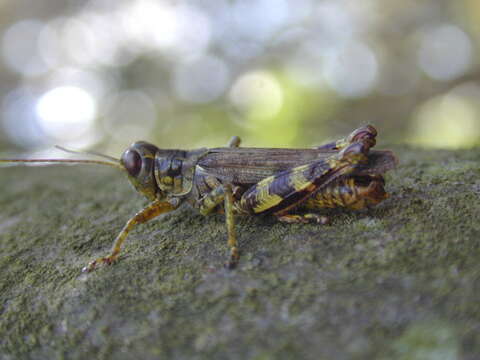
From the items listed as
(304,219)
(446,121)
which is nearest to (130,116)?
(446,121)

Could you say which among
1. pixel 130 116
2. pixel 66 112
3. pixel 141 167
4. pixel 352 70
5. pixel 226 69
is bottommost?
pixel 141 167

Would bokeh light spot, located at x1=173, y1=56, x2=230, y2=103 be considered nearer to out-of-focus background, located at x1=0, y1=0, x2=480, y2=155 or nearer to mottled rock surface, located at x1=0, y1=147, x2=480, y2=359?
out-of-focus background, located at x1=0, y1=0, x2=480, y2=155

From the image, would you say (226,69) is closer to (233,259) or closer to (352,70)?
(352,70)

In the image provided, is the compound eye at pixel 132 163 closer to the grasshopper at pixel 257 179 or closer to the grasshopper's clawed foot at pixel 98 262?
the grasshopper at pixel 257 179

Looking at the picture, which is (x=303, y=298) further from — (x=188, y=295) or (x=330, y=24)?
(x=330, y=24)

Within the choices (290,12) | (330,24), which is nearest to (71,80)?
(290,12)

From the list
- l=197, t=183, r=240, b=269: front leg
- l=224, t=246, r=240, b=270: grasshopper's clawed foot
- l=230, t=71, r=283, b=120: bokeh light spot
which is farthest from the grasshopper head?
l=230, t=71, r=283, b=120: bokeh light spot

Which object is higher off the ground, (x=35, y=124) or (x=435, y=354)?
(x=35, y=124)
